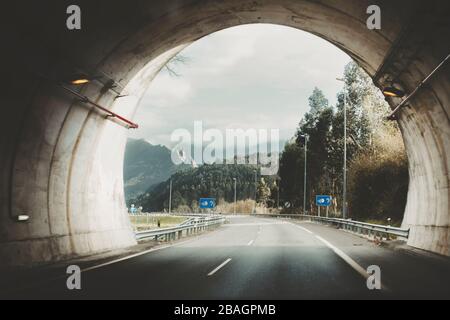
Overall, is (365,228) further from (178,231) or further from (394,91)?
(394,91)

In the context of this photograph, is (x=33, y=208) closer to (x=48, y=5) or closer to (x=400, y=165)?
(x=48, y=5)

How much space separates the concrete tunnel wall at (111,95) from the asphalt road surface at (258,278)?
2.08 metres

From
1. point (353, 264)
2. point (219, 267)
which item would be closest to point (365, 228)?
point (353, 264)

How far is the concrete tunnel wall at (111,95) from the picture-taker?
33.3 ft

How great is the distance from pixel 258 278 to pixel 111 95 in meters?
8.19

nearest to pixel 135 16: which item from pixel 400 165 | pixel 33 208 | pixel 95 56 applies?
pixel 95 56

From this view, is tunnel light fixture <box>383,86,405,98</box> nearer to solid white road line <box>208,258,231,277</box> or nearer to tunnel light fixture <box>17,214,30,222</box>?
solid white road line <box>208,258,231,277</box>

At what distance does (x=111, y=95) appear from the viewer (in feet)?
48.5

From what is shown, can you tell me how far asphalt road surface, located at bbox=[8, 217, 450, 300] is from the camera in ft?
25.4

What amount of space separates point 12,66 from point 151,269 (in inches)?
215

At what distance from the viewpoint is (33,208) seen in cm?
1140

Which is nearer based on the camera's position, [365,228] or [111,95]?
[111,95]

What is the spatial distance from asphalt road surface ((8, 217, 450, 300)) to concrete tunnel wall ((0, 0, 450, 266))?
2084mm

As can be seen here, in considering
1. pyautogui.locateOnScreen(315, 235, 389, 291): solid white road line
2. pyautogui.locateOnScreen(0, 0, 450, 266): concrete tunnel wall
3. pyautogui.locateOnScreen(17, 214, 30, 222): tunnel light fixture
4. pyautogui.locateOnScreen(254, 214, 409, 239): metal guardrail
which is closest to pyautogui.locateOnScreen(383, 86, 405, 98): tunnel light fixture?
pyautogui.locateOnScreen(0, 0, 450, 266): concrete tunnel wall
